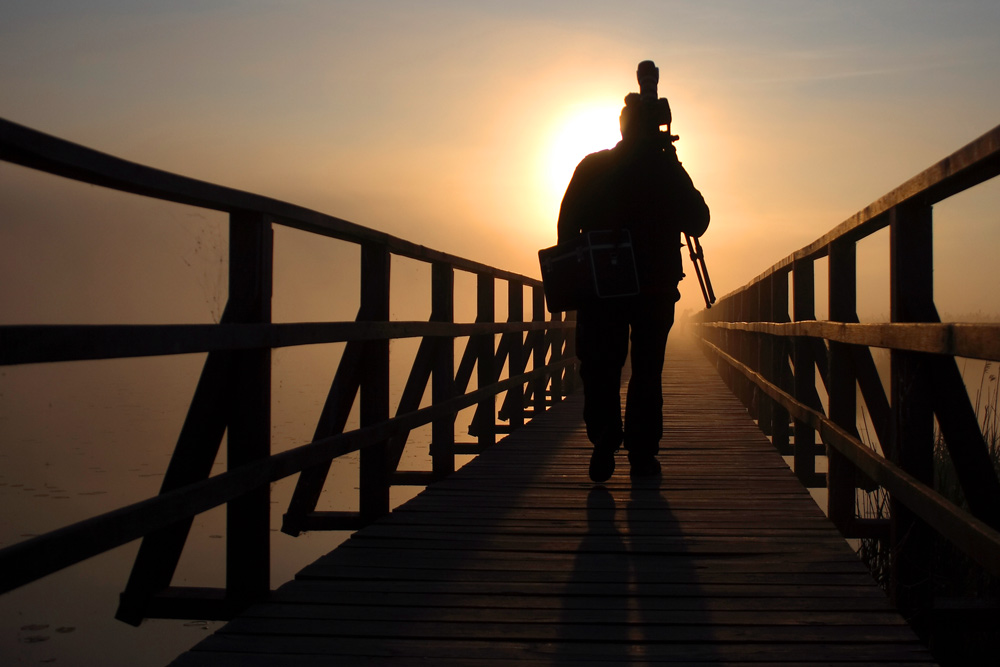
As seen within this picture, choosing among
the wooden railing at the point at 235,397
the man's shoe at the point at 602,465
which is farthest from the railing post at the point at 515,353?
the man's shoe at the point at 602,465

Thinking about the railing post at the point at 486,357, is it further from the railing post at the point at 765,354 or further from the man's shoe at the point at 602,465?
the railing post at the point at 765,354

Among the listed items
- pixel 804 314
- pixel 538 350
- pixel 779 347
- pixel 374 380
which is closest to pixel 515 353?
pixel 538 350

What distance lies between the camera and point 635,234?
4652mm

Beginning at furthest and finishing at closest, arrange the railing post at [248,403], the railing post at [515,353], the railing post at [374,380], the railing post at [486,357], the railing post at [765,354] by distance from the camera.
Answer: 1. the railing post at [515,353]
2. the railing post at [765,354]
3. the railing post at [486,357]
4. the railing post at [374,380]
5. the railing post at [248,403]

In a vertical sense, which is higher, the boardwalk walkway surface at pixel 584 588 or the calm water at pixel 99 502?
the boardwalk walkway surface at pixel 584 588

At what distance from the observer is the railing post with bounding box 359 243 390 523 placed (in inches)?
161

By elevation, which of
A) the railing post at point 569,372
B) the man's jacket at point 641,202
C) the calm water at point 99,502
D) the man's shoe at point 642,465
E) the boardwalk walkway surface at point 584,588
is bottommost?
the calm water at point 99,502

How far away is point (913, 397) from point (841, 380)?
1403mm

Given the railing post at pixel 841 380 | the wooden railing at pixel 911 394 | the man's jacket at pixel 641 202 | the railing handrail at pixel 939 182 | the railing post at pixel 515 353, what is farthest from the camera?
the railing post at pixel 515 353

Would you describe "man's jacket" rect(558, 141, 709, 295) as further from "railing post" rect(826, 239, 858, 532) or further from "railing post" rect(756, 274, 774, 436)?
"railing post" rect(756, 274, 774, 436)

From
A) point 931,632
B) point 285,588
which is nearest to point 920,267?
point 931,632

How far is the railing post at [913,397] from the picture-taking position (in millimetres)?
3039

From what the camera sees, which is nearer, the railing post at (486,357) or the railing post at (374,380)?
→ the railing post at (374,380)

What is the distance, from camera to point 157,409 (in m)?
29.2
